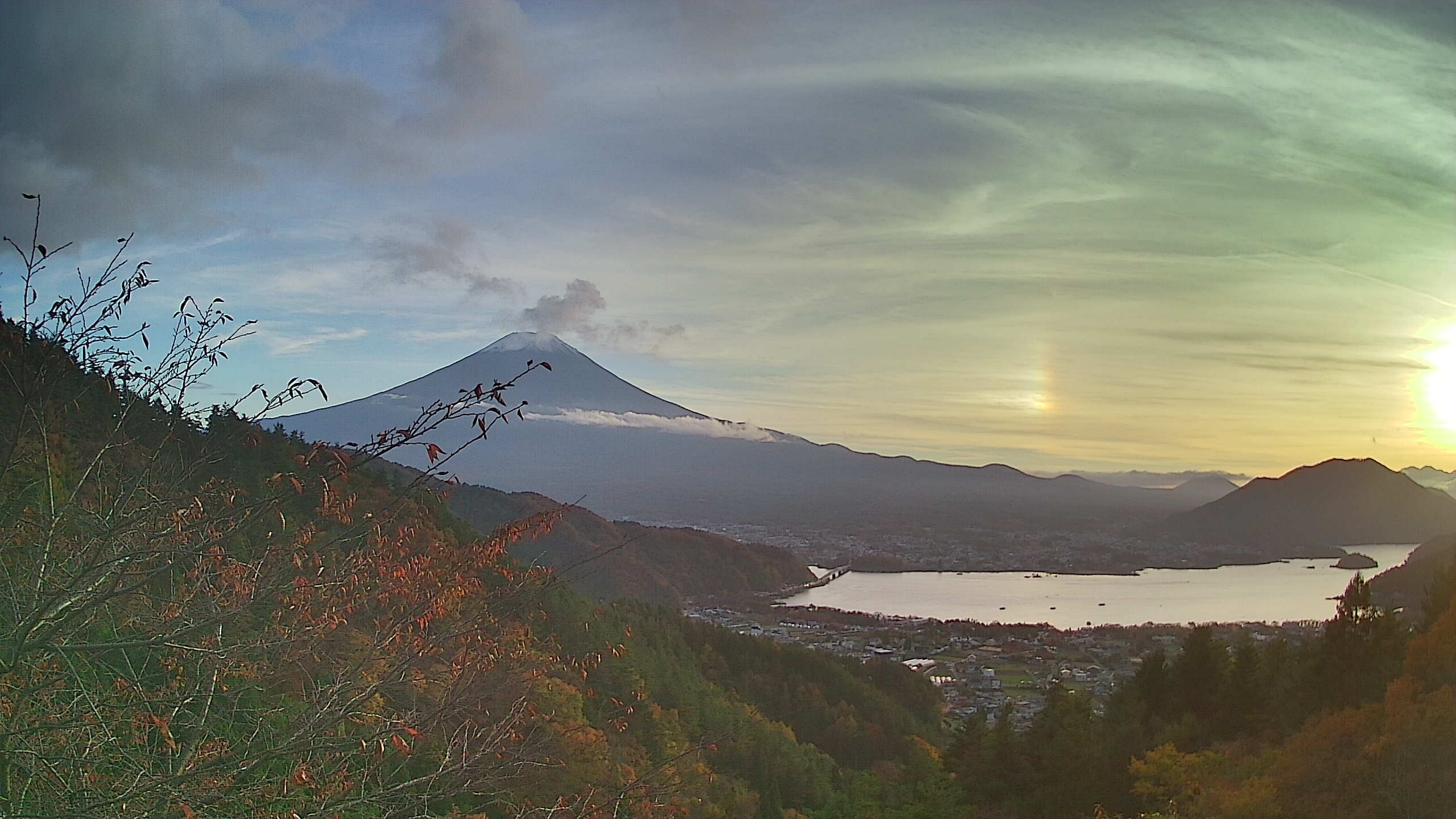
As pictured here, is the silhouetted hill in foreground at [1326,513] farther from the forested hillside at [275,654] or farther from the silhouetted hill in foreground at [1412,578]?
the forested hillside at [275,654]

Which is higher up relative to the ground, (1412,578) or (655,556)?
(1412,578)

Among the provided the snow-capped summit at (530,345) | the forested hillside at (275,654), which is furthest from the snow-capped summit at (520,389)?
the forested hillside at (275,654)

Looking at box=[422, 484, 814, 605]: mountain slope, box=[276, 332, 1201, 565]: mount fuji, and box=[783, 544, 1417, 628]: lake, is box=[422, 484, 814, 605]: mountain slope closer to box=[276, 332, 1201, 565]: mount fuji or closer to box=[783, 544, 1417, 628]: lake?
box=[783, 544, 1417, 628]: lake

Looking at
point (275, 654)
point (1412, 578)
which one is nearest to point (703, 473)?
point (1412, 578)

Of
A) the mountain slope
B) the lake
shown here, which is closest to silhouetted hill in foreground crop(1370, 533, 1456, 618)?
the lake

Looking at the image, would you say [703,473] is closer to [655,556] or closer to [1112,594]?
[655,556]

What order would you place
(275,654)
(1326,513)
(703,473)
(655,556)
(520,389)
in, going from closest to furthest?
(275,654), (655,556), (1326,513), (520,389), (703,473)
